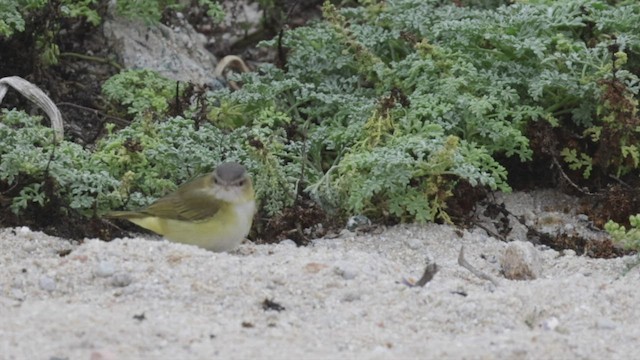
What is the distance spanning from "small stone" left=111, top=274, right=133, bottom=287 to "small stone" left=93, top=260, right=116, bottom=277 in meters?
0.05

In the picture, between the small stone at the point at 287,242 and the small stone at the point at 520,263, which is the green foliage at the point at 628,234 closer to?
the small stone at the point at 520,263

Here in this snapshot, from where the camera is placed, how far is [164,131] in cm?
779

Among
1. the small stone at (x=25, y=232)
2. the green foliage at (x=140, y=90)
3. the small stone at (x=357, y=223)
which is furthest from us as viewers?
the green foliage at (x=140, y=90)

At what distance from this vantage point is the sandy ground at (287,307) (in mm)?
5328

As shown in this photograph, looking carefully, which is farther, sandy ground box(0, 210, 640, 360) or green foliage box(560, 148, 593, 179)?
green foliage box(560, 148, 593, 179)

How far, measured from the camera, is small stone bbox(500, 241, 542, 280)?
6836 mm

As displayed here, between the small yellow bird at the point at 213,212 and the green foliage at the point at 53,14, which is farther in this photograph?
the green foliage at the point at 53,14

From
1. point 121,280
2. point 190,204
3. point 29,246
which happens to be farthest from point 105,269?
point 29,246

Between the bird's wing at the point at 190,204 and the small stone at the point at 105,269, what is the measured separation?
720 mm

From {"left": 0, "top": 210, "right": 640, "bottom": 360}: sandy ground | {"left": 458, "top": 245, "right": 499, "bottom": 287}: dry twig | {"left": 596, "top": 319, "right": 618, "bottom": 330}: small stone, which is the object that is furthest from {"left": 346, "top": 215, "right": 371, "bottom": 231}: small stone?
{"left": 596, "top": 319, "right": 618, "bottom": 330}: small stone

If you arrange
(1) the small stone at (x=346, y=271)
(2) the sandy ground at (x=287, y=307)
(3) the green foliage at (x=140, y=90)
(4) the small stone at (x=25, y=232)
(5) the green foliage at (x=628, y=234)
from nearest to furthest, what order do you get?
(2) the sandy ground at (x=287, y=307) → (1) the small stone at (x=346, y=271) → (5) the green foliage at (x=628, y=234) → (4) the small stone at (x=25, y=232) → (3) the green foliage at (x=140, y=90)

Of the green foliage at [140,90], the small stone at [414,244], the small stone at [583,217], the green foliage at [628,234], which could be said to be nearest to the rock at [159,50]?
the green foliage at [140,90]

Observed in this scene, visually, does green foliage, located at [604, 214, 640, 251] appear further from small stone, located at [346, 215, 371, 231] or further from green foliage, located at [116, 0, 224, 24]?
green foliage, located at [116, 0, 224, 24]

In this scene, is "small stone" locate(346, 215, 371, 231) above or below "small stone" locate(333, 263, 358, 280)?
below
